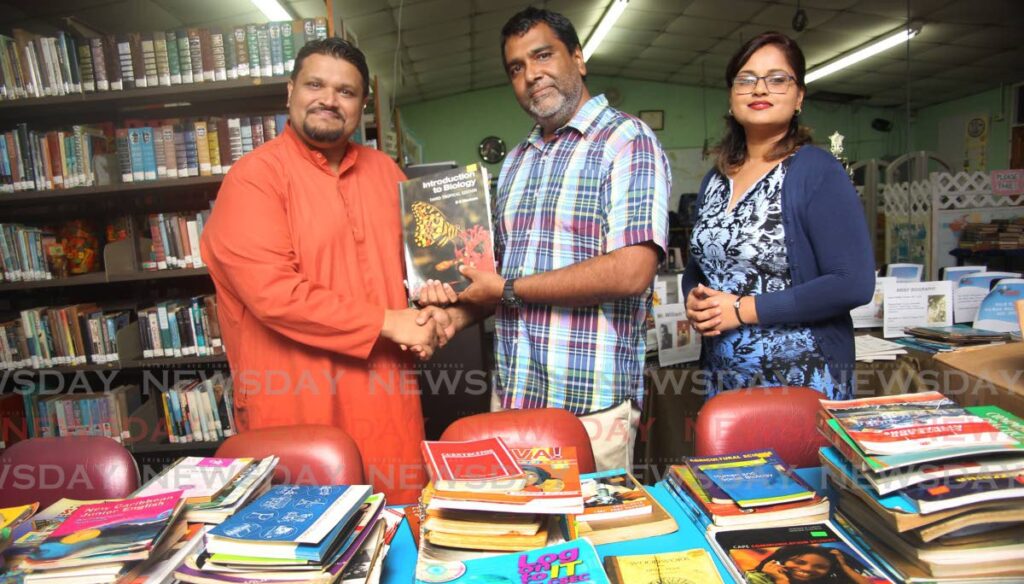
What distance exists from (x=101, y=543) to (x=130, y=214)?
9.47 feet

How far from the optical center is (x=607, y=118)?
1729 mm

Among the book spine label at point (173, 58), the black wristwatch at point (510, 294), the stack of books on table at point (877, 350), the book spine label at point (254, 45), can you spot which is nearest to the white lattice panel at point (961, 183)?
the stack of books on table at point (877, 350)

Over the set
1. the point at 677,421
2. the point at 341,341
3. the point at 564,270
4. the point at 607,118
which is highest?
the point at 607,118

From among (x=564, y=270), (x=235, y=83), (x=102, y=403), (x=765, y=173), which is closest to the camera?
A: (x=564, y=270)

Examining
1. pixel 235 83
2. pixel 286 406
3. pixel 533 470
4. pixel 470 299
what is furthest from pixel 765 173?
pixel 235 83

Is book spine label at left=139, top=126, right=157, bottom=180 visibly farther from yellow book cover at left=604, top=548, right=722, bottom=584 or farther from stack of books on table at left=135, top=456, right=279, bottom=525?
yellow book cover at left=604, top=548, right=722, bottom=584

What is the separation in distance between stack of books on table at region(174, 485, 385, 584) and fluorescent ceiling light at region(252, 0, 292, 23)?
4973 mm

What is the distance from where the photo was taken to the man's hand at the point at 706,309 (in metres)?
1.68

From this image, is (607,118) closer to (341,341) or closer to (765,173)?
(765,173)

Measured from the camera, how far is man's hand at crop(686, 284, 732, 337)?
5.50ft

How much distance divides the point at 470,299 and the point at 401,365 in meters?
0.34

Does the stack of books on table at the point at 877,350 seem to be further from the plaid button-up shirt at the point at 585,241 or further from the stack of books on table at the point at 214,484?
the stack of books on table at the point at 214,484

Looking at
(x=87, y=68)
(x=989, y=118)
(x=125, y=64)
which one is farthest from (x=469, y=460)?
(x=989, y=118)

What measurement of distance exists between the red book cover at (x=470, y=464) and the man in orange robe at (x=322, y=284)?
61 cm
